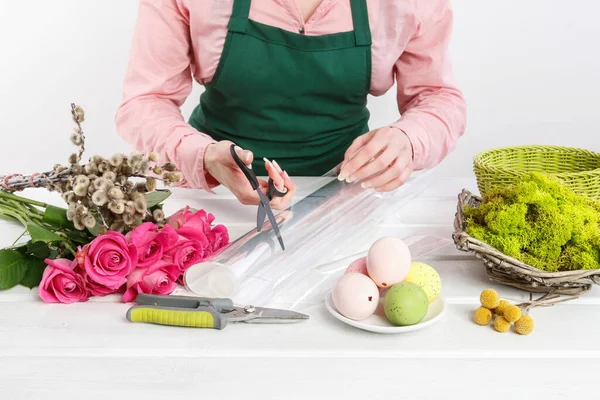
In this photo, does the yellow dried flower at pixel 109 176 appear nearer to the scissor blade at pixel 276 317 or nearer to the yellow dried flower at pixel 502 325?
the scissor blade at pixel 276 317

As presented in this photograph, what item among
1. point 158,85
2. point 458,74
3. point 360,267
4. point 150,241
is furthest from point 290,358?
point 458,74

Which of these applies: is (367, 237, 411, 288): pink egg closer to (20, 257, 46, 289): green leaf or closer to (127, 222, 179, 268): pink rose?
(127, 222, 179, 268): pink rose

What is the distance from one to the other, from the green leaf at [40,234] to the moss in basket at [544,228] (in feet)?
1.94

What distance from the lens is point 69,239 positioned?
3.41 feet

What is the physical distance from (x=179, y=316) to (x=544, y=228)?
510 millimetres

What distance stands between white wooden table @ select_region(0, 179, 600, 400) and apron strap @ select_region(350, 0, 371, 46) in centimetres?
69

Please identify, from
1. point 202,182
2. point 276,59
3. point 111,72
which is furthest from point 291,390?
point 111,72

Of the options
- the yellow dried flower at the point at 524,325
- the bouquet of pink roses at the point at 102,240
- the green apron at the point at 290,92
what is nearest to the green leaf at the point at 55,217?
the bouquet of pink roses at the point at 102,240

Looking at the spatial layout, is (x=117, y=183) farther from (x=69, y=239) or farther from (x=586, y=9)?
(x=586, y=9)

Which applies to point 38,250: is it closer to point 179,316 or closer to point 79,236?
point 79,236

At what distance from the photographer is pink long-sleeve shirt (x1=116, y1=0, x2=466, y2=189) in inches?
54.4

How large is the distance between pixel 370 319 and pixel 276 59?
2.41 ft

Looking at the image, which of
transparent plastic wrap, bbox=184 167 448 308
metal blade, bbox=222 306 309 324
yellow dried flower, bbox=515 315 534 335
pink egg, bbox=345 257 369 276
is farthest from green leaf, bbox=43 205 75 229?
yellow dried flower, bbox=515 315 534 335

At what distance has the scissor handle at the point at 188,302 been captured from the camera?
91 centimetres
